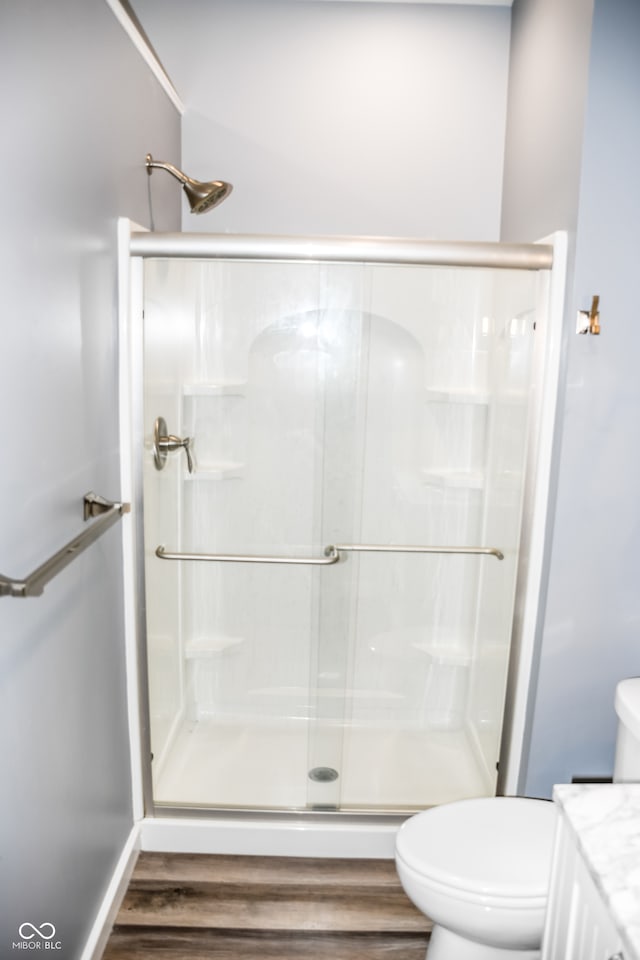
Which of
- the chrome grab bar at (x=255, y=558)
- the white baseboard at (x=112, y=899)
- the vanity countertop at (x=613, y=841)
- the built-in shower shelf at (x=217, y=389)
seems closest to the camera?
the vanity countertop at (x=613, y=841)

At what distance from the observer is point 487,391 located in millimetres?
2357

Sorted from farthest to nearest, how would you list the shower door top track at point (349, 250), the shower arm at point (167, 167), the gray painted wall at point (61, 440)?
1. the shower arm at point (167, 167)
2. the shower door top track at point (349, 250)
3. the gray painted wall at point (61, 440)

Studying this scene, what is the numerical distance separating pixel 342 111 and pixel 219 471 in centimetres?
140

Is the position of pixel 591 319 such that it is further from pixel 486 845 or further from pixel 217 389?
pixel 486 845

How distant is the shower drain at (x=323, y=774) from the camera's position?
2.19 metres

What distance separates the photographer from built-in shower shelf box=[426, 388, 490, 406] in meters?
2.34

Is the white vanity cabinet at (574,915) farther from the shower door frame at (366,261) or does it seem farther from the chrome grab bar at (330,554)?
the chrome grab bar at (330,554)

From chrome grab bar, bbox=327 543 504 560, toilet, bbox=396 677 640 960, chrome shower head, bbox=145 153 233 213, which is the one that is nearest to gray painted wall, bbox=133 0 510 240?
chrome shower head, bbox=145 153 233 213

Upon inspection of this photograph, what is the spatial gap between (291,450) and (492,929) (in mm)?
1436

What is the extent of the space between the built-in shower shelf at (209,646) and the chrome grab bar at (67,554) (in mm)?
905

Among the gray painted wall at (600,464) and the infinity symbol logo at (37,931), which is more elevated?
the gray painted wall at (600,464)

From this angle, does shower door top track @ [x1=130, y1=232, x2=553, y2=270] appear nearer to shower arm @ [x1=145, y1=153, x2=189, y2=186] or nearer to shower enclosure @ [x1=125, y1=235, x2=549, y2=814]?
shower enclosure @ [x1=125, y1=235, x2=549, y2=814]

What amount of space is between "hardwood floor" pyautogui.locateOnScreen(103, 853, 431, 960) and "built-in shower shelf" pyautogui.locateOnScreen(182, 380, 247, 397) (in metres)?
1.42

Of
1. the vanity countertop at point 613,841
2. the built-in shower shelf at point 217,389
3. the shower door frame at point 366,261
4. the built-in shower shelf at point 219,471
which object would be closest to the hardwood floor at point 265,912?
the shower door frame at point 366,261
